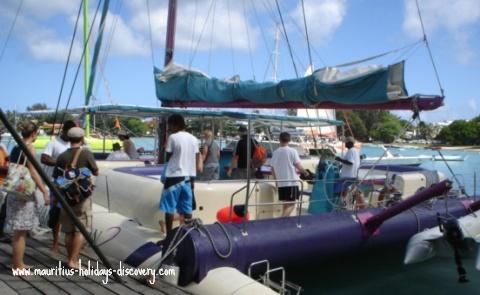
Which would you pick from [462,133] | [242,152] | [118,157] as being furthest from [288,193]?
[462,133]

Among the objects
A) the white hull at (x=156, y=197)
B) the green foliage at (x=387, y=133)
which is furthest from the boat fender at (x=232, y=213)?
the green foliage at (x=387, y=133)

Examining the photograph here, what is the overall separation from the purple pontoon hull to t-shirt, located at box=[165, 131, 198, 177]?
752 mm

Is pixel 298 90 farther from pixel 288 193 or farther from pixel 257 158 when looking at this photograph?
pixel 288 193

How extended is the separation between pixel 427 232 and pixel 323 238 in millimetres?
1990

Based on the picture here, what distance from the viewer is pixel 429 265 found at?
322 inches

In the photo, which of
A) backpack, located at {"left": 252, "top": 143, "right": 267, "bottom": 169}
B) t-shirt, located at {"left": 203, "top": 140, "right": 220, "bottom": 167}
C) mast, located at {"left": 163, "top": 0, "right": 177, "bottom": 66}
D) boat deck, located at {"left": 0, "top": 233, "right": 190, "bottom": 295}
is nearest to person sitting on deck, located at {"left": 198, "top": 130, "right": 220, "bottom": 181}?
t-shirt, located at {"left": 203, "top": 140, "right": 220, "bottom": 167}

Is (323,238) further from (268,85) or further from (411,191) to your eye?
(411,191)

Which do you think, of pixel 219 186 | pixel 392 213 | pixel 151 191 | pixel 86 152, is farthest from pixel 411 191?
pixel 86 152

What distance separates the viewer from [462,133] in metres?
77.3

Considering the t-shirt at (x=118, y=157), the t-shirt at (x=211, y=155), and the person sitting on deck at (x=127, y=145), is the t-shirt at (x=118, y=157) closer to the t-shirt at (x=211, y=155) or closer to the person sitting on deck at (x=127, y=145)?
the person sitting on deck at (x=127, y=145)

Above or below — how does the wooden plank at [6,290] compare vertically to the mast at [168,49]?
below

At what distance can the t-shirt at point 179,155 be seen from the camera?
18.0 feet

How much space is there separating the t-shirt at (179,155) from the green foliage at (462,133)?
79.9 m

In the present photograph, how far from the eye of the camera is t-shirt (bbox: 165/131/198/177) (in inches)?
217
